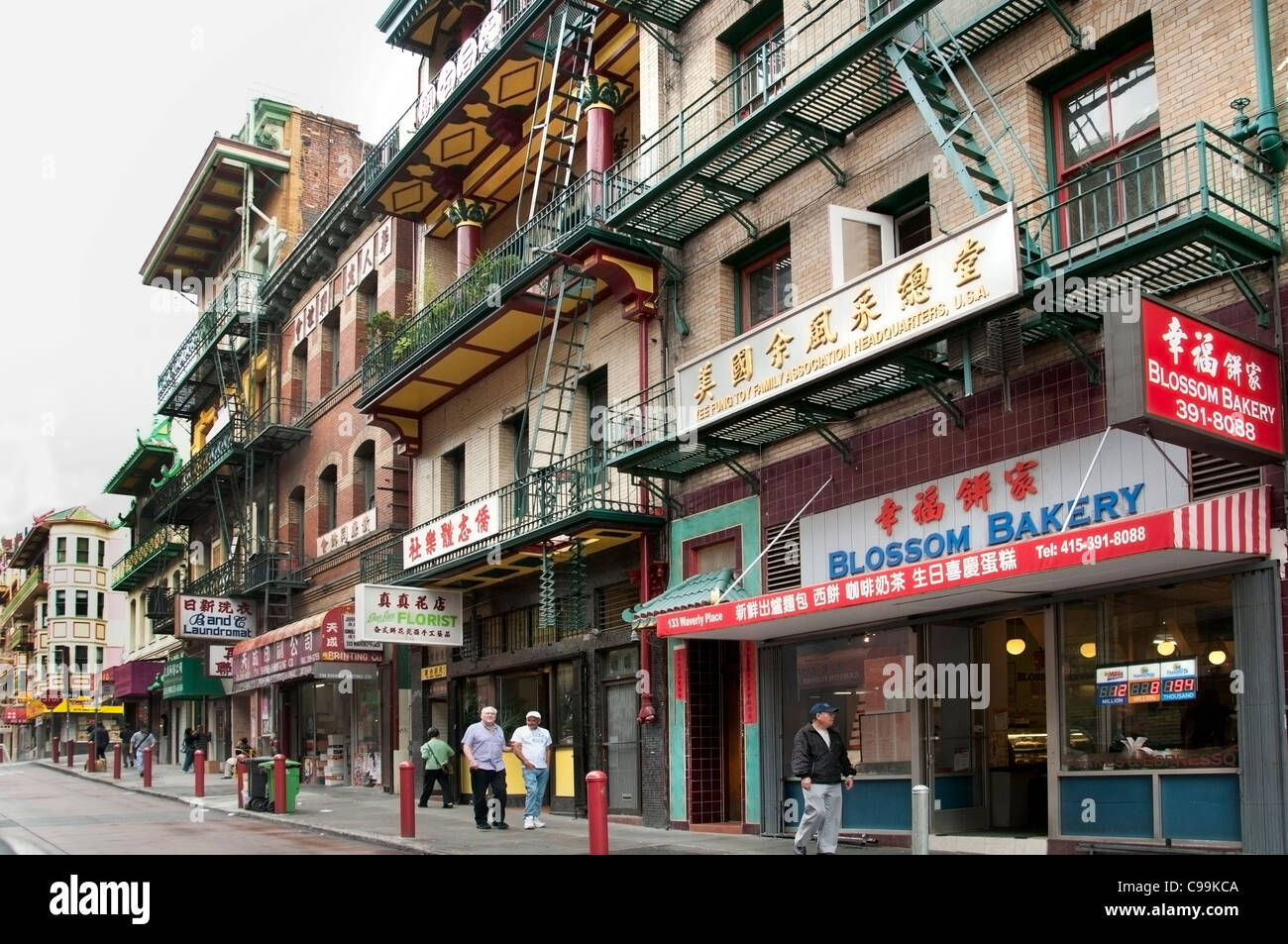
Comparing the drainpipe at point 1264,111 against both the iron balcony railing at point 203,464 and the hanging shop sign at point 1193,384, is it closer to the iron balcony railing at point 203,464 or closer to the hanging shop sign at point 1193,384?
the hanging shop sign at point 1193,384

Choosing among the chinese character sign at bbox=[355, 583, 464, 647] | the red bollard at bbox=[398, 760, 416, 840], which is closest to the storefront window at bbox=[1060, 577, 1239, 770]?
the red bollard at bbox=[398, 760, 416, 840]

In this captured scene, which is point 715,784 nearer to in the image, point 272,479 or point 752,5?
point 752,5

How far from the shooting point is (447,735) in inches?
1013

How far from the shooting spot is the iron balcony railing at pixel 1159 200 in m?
11.1

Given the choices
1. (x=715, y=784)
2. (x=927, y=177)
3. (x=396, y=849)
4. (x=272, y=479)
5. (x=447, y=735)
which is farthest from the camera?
(x=272, y=479)

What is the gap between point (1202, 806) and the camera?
37.5 ft

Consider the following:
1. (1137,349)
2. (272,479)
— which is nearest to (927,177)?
(1137,349)

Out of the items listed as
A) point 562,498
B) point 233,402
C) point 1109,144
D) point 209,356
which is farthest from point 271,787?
point 209,356

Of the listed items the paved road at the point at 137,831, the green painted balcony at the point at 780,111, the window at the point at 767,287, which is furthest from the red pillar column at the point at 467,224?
the paved road at the point at 137,831

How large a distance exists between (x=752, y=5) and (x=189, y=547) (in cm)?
3372

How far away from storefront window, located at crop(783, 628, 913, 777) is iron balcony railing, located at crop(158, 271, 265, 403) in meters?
Answer: 24.7

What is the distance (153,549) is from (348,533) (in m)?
22.6

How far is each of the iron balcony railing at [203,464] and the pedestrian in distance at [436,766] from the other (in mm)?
15215

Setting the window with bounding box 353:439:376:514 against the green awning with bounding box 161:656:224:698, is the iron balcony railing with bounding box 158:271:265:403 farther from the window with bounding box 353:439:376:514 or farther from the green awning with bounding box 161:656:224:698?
the green awning with bounding box 161:656:224:698
